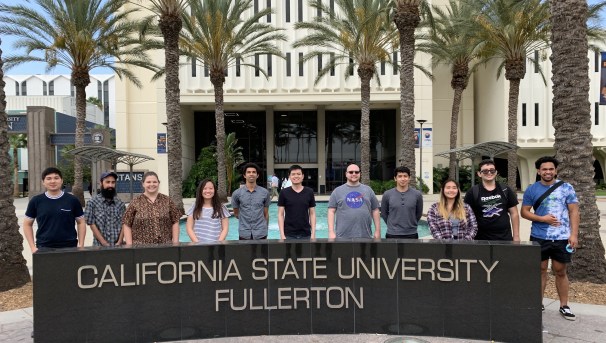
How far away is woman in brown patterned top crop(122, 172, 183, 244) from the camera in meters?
5.02

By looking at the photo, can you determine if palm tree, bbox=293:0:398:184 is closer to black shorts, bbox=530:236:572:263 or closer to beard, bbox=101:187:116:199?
black shorts, bbox=530:236:572:263

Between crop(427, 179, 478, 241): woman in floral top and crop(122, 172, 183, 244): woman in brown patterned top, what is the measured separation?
3.07 m

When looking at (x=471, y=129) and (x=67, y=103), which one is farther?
(x=67, y=103)

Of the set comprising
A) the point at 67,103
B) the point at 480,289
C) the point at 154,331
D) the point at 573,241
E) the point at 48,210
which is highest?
the point at 67,103

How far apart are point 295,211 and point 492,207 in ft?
7.72

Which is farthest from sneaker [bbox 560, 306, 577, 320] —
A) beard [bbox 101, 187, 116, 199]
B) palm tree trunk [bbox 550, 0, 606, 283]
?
beard [bbox 101, 187, 116, 199]

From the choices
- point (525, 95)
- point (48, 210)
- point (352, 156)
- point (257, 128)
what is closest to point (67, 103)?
point (257, 128)

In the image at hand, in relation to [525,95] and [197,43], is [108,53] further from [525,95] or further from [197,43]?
[525,95]

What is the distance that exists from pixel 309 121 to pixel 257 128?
4.61 meters

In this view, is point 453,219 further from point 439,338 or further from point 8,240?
point 8,240

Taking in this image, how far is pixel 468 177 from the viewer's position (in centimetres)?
3553

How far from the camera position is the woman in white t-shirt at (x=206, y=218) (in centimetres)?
534

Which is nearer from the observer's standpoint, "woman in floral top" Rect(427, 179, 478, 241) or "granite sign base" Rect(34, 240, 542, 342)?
"granite sign base" Rect(34, 240, 542, 342)

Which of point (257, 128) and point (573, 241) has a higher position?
point (257, 128)
